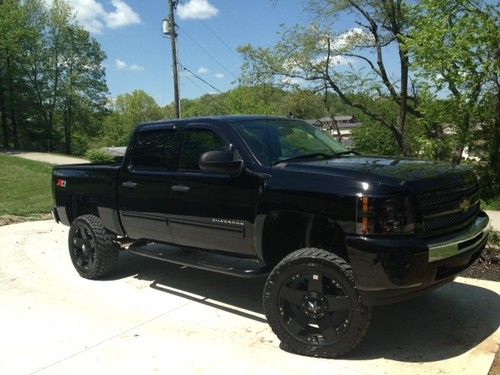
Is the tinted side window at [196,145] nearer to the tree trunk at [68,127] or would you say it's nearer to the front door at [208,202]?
the front door at [208,202]

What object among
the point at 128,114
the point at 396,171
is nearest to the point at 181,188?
the point at 396,171

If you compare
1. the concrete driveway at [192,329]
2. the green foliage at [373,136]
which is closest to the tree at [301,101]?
the green foliage at [373,136]

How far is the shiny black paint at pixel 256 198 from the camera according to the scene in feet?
12.3

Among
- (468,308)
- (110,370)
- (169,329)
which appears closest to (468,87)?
(468,308)

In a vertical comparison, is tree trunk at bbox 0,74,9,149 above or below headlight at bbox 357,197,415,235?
above

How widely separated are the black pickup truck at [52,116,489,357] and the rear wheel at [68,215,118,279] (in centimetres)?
3

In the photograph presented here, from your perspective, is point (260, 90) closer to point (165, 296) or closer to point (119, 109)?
point (165, 296)

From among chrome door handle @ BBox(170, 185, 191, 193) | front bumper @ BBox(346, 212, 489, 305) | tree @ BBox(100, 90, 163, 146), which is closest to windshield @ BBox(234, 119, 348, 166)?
chrome door handle @ BBox(170, 185, 191, 193)

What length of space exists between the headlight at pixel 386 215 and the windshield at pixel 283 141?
1.14 meters

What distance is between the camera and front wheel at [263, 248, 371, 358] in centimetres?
395

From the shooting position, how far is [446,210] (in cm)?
409

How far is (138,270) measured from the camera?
22.2 feet

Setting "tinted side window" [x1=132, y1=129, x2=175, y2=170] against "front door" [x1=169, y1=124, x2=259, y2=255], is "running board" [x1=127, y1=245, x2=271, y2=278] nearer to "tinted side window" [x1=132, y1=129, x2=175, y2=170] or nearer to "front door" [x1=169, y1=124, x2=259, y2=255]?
"front door" [x1=169, y1=124, x2=259, y2=255]

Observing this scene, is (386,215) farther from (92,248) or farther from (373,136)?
(373,136)
